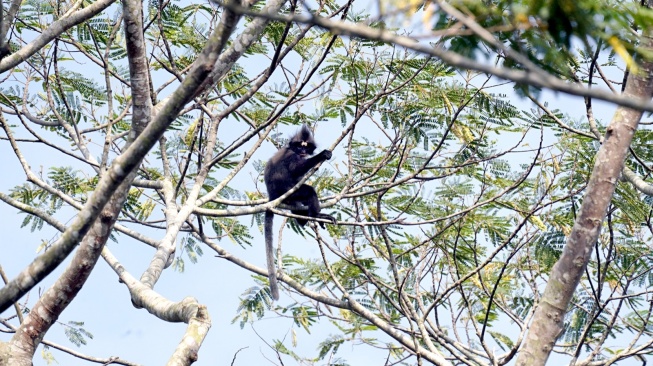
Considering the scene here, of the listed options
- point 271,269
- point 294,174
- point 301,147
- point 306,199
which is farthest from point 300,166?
point 271,269

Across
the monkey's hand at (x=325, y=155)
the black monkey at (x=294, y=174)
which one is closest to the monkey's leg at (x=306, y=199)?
the black monkey at (x=294, y=174)

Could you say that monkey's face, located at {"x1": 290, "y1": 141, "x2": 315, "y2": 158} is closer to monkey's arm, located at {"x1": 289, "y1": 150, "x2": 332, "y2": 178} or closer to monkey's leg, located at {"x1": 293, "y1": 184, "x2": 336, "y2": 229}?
monkey's arm, located at {"x1": 289, "y1": 150, "x2": 332, "y2": 178}

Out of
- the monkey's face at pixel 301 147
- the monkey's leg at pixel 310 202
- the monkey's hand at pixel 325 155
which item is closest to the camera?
the monkey's hand at pixel 325 155

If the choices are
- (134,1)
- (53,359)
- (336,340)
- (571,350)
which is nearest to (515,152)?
(571,350)

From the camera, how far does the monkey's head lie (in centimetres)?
820

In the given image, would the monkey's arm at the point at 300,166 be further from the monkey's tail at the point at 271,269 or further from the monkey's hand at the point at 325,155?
the monkey's tail at the point at 271,269

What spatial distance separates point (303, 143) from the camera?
26.9 ft

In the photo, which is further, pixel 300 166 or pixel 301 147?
pixel 301 147

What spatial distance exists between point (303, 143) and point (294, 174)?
1.49ft

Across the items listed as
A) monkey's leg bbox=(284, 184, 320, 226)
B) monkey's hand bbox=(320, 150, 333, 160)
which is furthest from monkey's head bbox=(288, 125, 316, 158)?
monkey's hand bbox=(320, 150, 333, 160)

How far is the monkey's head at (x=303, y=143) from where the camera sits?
8195 mm

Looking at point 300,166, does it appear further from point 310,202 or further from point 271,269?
point 271,269

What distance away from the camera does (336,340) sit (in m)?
6.90

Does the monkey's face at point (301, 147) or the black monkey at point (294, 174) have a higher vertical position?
the monkey's face at point (301, 147)
